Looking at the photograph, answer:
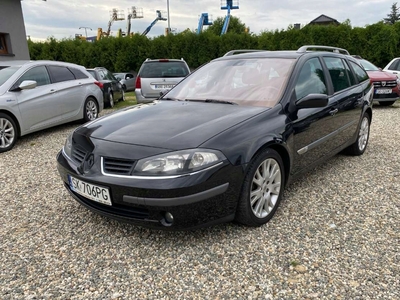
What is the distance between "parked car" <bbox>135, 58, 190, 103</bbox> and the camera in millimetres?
8766

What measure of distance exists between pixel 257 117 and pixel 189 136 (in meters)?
0.69

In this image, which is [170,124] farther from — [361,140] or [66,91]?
[66,91]

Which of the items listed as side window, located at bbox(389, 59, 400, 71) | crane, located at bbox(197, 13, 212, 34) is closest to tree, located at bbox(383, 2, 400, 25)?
crane, located at bbox(197, 13, 212, 34)

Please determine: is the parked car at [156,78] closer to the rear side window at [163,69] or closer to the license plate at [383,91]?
the rear side window at [163,69]

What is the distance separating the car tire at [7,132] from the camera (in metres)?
5.71

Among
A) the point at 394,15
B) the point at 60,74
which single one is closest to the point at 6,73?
the point at 60,74

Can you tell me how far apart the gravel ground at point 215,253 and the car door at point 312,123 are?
17.9 inches

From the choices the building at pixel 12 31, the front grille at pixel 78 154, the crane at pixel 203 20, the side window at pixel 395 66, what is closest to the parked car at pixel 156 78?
the front grille at pixel 78 154

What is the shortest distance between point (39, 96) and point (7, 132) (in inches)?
36.9

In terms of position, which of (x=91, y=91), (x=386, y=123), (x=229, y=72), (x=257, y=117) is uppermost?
(x=229, y=72)

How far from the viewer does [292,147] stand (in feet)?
10.3

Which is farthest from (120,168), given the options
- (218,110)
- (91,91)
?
(91,91)

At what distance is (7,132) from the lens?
5828 mm

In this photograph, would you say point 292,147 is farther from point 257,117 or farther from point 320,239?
point 320,239
